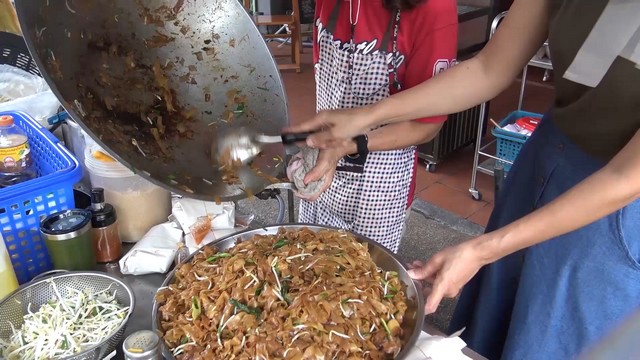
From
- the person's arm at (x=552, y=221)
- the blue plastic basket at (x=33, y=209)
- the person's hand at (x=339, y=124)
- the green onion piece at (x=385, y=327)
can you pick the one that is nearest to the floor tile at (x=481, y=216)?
the person's hand at (x=339, y=124)

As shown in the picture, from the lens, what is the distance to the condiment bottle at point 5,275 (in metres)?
1.09

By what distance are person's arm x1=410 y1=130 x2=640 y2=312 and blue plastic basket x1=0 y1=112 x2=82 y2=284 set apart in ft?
2.76

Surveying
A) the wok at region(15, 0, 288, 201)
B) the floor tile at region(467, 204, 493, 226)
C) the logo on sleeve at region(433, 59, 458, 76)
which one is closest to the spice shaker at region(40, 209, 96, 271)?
the wok at region(15, 0, 288, 201)

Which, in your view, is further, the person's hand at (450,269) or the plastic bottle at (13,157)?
the plastic bottle at (13,157)

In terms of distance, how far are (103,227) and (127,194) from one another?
12 cm

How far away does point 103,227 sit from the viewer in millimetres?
1272

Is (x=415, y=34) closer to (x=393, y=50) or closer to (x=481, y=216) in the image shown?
(x=393, y=50)

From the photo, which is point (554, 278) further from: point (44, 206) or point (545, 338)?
point (44, 206)

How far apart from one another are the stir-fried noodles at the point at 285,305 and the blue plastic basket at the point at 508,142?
202 cm

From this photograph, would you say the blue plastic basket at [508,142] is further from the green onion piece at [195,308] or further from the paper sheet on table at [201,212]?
the green onion piece at [195,308]

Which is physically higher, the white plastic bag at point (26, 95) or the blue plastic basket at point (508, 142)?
the white plastic bag at point (26, 95)

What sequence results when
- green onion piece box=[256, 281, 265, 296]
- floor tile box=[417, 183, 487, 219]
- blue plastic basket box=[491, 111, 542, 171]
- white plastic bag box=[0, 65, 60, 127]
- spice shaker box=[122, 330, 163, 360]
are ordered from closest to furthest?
spice shaker box=[122, 330, 163, 360]
green onion piece box=[256, 281, 265, 296]
white plastic bag box=[0, 65, 60, 127]
blue plastic basket box=[491, 111, 542, 171]
floor tile box=[417, 183, 487, 219]

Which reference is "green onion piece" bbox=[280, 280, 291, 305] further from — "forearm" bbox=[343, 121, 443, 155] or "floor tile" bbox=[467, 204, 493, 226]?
"floor tile" bbox=[467, 204, 493, 226]

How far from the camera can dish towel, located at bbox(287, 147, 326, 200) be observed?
4.25 ft
